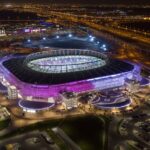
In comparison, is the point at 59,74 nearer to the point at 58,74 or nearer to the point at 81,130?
the point at 58,74

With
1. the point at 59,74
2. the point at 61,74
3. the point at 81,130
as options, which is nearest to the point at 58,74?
the point at 59,74

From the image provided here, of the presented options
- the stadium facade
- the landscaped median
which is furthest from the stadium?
the landscaped median

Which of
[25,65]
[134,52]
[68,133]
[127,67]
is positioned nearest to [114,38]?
[134,52]

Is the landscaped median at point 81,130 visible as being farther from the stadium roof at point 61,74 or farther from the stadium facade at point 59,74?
the stadium roof at point 61,74

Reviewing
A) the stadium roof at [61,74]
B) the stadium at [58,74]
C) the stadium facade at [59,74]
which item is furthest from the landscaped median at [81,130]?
the stadium roof at [61,74]

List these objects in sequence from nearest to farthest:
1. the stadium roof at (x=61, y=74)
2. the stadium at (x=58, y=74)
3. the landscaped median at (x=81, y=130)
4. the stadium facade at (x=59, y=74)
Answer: the landscaped median at (x=81, y=130) → the stadium at (x=58, y=74) → the stadium facade at (x=59, y=74) → the stadium roof at (x=61, y=74)

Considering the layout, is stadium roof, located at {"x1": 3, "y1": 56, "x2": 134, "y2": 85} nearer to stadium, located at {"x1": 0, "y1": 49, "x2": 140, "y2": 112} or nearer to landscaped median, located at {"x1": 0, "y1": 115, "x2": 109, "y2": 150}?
stadium, located at {"x1": 0, "y1": 49, "x2": 140, "y2": 112}

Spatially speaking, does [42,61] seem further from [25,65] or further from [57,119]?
[57,119]
